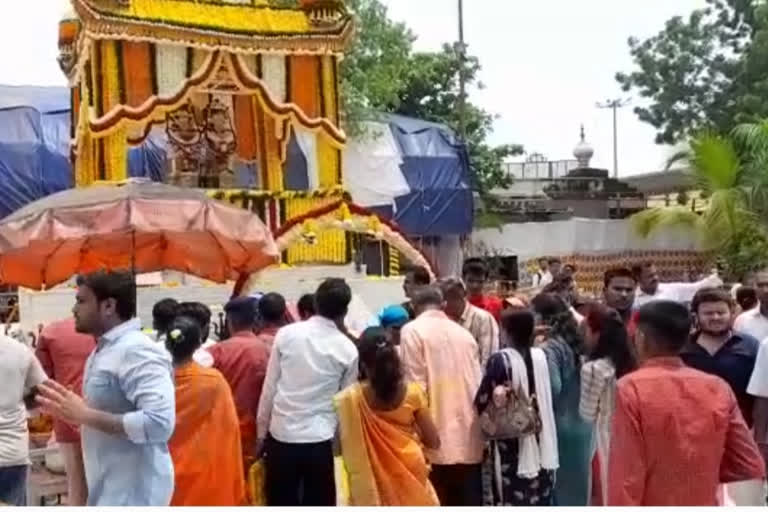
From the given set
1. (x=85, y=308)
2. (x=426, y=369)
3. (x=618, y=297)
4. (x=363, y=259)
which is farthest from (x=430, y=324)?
(x=363, y=259)

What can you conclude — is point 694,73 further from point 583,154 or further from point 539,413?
point 539,413

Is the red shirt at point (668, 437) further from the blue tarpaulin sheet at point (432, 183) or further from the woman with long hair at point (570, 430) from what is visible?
the blue tarpaulin sheet at point (432, 183)

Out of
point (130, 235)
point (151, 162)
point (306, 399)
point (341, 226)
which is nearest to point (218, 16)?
point (341, 226)

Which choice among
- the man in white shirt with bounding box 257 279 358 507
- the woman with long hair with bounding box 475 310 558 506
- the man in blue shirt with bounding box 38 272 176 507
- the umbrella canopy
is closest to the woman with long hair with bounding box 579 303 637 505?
the woman with long hair with bounding box 475 310 558 506

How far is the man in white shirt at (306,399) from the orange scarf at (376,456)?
1.56 ft

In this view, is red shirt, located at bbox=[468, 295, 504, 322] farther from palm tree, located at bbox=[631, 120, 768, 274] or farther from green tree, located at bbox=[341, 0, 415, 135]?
green tree, located at bbox=[341, 0, 415, 135]

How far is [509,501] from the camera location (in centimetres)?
653

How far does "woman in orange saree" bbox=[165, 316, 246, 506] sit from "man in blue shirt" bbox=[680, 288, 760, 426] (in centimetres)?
228

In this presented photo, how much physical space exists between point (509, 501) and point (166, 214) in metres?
5.13

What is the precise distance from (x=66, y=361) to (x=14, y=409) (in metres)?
0.91

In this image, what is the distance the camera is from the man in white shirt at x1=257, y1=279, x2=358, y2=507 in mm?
6227

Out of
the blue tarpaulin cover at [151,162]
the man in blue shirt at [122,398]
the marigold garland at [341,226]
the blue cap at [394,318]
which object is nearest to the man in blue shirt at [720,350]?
the blue cap at [394,318]

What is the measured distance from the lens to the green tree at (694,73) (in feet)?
110

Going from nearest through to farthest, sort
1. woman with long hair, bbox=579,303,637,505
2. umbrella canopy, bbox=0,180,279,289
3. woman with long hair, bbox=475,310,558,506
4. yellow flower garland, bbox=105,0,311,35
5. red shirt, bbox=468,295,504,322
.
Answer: woman with long hair, bbox=579,303,637,505 → woman with long hair, bbox=475,310,558,506 → red shirt, bbox=468,295,504,322 → umbrella canopy, bbox=0,180,279,289 → yellow flower garland, bbox=105,0,311,35
